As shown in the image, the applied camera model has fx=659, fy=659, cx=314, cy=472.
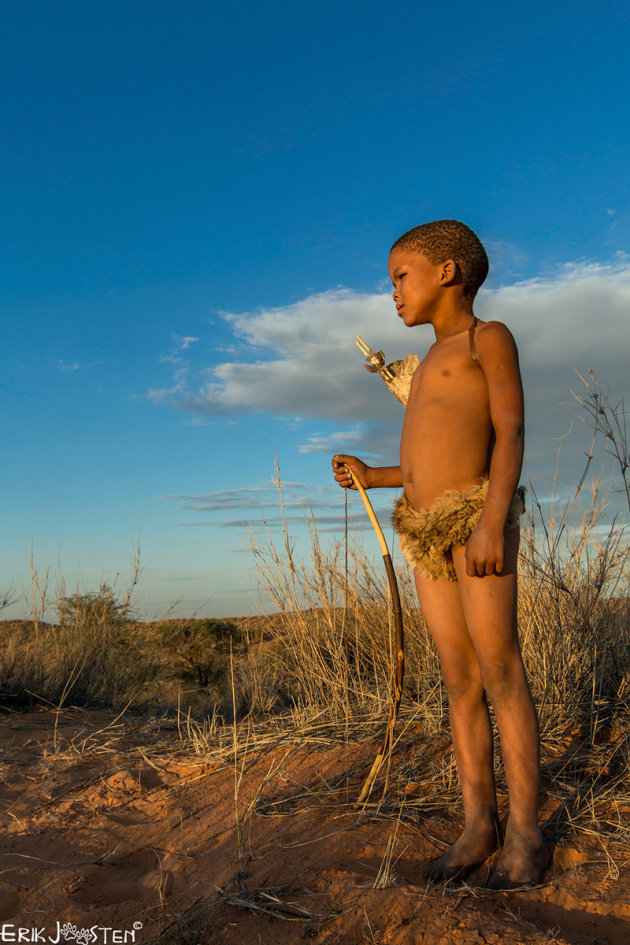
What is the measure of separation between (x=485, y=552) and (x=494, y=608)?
196 mm

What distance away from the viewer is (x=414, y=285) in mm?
2281

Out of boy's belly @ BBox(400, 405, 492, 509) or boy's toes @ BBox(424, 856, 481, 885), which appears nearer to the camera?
boy's toes @ BBox(424, 856, 481, 885)

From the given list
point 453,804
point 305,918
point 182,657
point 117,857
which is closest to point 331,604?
point 453,804

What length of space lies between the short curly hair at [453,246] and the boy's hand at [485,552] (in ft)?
2.98

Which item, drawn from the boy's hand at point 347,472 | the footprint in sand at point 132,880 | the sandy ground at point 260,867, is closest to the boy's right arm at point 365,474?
the boy's hand at point 347,472

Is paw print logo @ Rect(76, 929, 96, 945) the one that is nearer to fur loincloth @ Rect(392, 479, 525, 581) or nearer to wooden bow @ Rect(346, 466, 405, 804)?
wooden bow @ Rect(346, 466, 405, 804)

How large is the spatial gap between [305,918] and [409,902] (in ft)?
0.92

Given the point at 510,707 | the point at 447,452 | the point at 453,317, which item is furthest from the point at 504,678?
the point at 453,317

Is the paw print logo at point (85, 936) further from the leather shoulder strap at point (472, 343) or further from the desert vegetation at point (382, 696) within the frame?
the leather shoulder strap at point (472, 343)

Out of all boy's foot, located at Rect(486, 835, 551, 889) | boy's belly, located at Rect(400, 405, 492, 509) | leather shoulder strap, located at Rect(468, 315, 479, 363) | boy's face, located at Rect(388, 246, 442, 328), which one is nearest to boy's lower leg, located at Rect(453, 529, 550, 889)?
boy's foot, located at Rect(486, 835, 551, 889)

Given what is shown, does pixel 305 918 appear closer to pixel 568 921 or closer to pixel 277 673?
pixel 568 921

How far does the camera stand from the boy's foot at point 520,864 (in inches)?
73.8

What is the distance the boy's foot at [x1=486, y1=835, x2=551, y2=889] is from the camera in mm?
1874

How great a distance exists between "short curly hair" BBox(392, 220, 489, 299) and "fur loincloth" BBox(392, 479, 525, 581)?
0.76 metres
